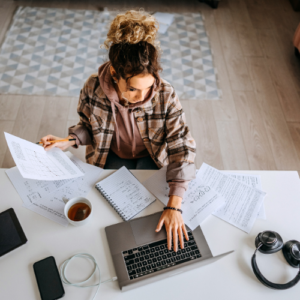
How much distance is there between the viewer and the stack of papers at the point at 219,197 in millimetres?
898

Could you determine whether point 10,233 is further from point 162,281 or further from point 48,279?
point 162,281


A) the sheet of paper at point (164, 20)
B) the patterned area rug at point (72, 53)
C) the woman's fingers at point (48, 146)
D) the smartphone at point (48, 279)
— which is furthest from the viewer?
the sheet of paper at point (164, 20)

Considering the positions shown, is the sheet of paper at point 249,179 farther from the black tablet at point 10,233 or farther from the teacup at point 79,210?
the black tablet at point 10,233

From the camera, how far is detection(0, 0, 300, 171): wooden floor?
1.84 meters

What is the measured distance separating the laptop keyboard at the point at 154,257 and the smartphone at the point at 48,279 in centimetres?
20

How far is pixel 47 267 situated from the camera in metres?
0.78

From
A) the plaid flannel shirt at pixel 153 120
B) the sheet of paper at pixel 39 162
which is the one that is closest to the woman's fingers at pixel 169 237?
the plaid flannel shirt at pixel 153 120

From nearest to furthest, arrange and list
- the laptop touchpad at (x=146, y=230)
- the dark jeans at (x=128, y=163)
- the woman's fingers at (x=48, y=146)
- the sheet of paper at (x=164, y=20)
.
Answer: the laptop touchpad at (x=146, y=230) → the woman's fingers at (x=48, y=146) → the dark jeans at (x=128, y=163) → the sheet of paper at (x=164, y=20)

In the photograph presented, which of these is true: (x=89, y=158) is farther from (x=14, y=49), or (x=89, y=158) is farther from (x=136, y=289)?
(x=14, y=49)

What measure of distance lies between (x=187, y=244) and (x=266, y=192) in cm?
35

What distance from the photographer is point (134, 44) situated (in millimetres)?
776

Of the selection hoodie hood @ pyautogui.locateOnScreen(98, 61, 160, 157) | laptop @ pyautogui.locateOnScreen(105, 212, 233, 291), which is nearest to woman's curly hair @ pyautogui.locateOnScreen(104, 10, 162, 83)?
hoodie hood @ pyautogui.locateOnScreen(98, 61, 160, 157)

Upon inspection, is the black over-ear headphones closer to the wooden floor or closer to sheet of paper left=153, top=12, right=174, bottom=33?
the wooden floor

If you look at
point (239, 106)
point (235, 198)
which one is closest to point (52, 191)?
point (235, 198)
